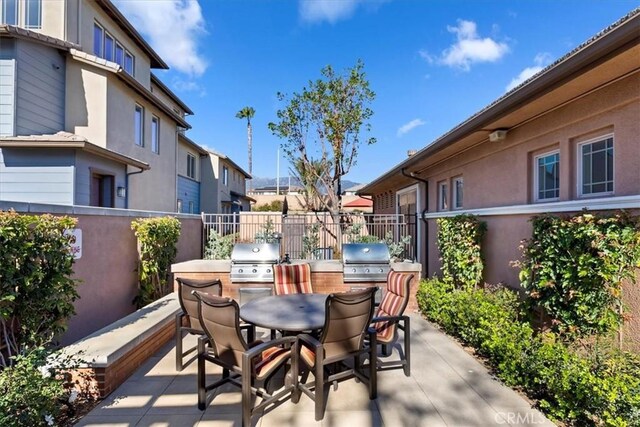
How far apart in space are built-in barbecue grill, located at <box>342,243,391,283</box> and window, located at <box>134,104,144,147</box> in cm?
879

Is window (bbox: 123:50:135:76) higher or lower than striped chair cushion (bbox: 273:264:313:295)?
higher

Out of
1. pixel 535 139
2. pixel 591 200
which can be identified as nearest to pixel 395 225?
pixel 535 139

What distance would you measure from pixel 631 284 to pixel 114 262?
6.74 metres

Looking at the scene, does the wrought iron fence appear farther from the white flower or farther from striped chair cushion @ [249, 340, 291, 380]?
the white flower

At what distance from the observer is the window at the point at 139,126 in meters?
11.2

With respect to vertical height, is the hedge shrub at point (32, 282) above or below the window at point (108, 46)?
below

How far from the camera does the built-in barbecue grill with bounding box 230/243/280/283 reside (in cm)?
670

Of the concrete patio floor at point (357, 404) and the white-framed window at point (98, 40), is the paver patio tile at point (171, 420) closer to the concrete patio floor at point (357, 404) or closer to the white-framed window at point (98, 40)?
the concrete patio floor at point (357, 404)

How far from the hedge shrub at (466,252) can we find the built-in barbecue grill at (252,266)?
3435mm

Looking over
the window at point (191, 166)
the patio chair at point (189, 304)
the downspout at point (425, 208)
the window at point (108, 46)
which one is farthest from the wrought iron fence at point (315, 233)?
the window at point (191, 166)

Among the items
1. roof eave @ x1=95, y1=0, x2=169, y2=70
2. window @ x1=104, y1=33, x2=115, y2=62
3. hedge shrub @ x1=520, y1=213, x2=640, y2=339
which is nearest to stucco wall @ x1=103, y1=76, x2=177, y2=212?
window @ x1=104, y1=33, x2=115, y2=62

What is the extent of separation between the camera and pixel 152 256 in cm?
611

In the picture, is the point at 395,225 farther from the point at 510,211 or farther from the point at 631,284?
the point at 631,284

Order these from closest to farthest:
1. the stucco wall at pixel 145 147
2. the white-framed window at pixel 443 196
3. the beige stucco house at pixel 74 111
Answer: the beige stucco house at pixel 74 111
the white-framed window at pixel 443 196
the stucco wall at pixel 145 147
